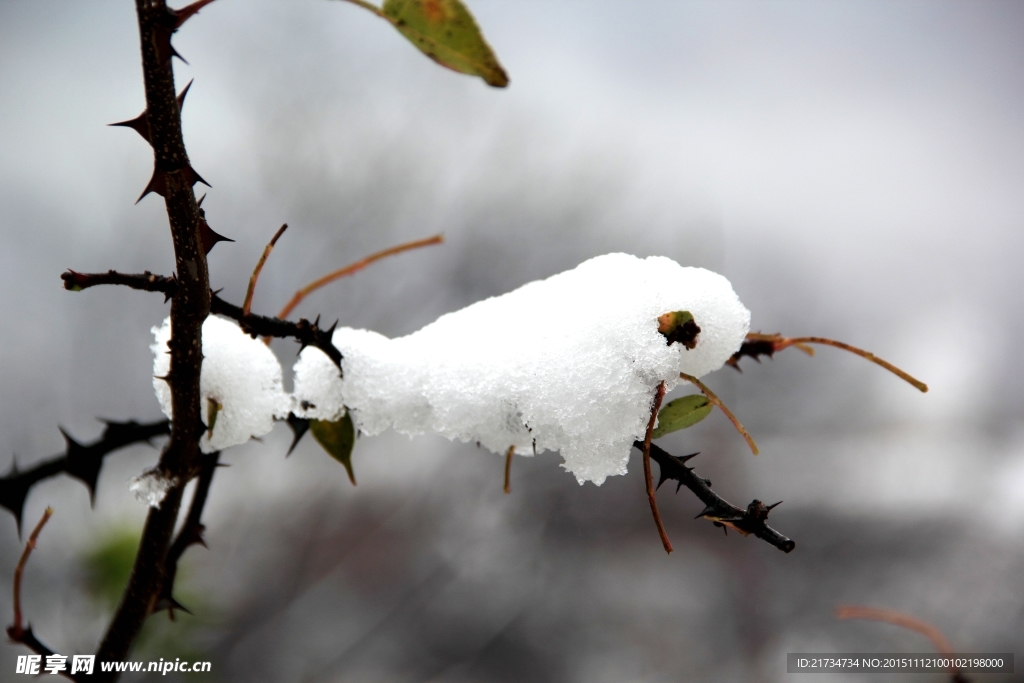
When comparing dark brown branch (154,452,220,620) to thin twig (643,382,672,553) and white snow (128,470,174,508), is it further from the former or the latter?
thin twig (643,382,672,553)

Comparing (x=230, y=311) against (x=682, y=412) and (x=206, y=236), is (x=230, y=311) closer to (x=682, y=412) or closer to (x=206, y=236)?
(x=206, y=236)

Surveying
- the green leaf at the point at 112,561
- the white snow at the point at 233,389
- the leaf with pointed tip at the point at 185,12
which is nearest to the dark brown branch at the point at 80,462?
the white snow at the point at 233,389

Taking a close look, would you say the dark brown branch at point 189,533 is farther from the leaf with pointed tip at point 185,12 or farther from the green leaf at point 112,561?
the green leaf at point 112,561

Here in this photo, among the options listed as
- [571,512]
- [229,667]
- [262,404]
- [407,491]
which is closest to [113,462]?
[229,667]

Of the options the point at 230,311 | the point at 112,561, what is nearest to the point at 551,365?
the point at 230,311

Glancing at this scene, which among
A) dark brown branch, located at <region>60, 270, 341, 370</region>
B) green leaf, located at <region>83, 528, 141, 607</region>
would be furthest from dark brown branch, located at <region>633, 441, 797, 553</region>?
green leaf, located at <region>83, 528, 141, 607</region>

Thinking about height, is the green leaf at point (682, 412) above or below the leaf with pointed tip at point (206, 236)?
below
